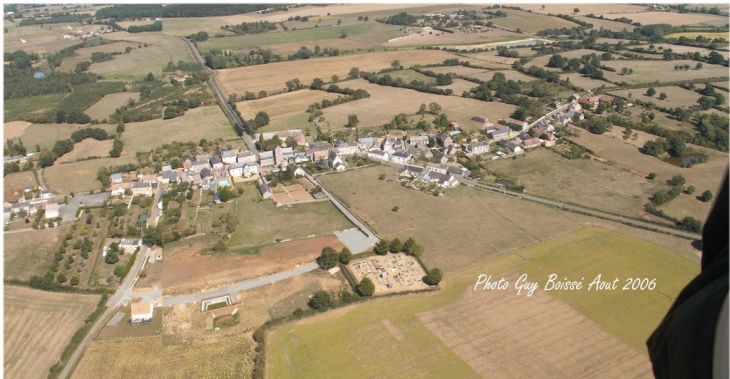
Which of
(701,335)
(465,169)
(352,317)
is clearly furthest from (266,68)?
(701,335)

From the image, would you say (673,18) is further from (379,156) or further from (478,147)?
(379,156)

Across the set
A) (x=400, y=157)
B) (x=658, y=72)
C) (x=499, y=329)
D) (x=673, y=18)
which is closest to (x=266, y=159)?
(x=400, y=157)

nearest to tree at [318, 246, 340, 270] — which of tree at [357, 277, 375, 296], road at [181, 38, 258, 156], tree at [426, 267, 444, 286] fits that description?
tree at [357, 277, 375, 296]

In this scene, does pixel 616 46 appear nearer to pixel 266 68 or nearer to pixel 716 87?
pixel 716 87

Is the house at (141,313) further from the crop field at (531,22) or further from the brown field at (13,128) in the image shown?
the crop field at (531,22)

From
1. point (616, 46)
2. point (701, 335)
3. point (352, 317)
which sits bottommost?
point (352, 317)
